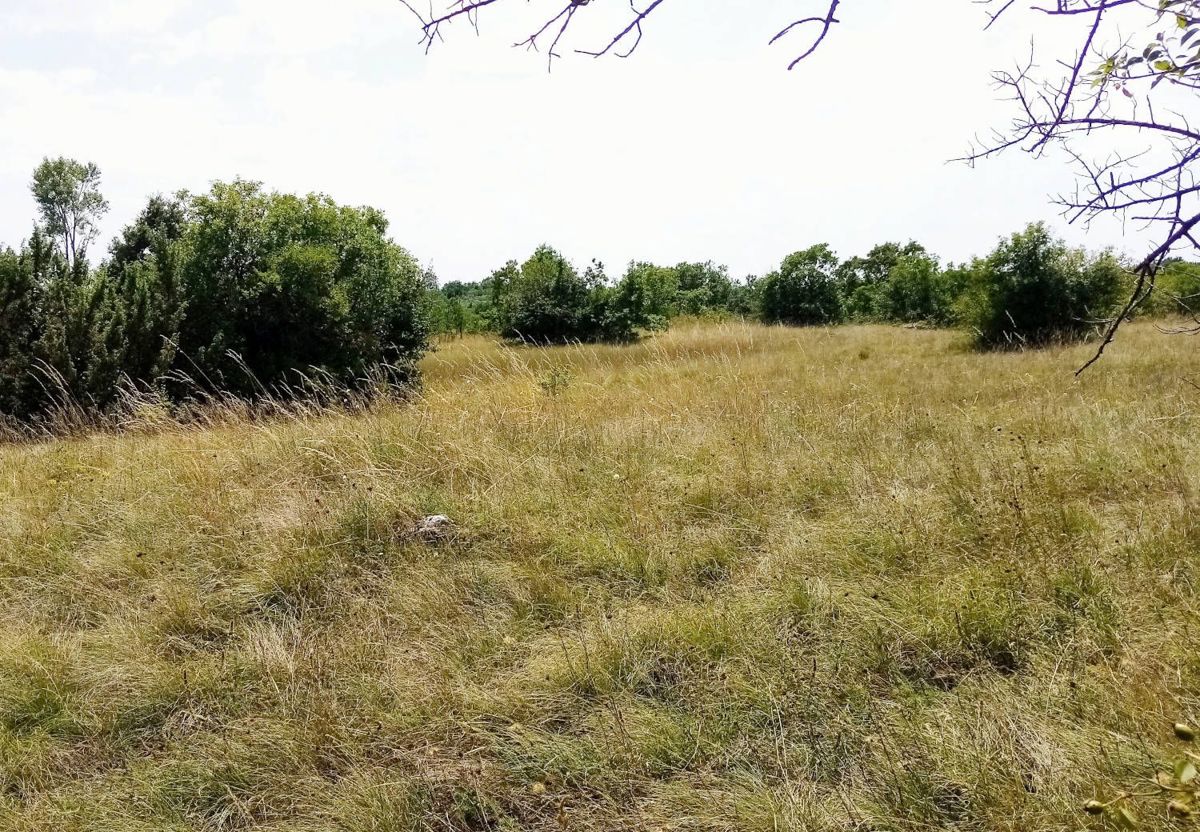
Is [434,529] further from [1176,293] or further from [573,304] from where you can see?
[573,304]

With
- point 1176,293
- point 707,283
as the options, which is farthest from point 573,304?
point 707,283

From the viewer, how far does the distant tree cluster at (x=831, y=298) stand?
41.6 ft

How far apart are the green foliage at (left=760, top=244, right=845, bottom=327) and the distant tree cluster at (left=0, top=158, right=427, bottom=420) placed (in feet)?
51.9

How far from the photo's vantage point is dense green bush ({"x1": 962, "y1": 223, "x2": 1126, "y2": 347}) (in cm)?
1262

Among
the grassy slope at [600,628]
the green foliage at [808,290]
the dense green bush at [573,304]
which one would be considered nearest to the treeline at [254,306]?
the grassy slope at [600,628]

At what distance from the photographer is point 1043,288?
12.8 meters

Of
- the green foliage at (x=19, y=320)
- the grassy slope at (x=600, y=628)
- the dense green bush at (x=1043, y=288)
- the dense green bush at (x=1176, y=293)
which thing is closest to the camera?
the dense green bush at (x=1176, y=293)

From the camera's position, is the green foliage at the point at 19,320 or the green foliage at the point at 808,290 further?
the green foliage at the point at 808,290

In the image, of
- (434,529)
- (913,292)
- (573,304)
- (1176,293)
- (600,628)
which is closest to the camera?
(600,628)

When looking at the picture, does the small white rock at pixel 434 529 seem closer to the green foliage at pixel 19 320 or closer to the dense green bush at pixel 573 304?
the green foliage at pixel 19 320

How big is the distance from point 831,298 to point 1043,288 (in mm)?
10299

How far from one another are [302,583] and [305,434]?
2.04 meters

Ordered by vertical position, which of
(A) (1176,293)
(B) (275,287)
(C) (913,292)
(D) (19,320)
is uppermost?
(C) (913,292)

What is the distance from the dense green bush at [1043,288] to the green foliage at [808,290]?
9.17 meters
